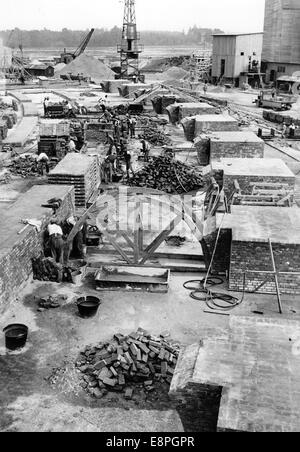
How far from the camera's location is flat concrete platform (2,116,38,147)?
2321 cm

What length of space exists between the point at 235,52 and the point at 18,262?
2081 inches

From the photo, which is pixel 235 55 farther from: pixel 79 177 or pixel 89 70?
pixel 79 177

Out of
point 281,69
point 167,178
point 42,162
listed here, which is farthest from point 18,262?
point 281,69

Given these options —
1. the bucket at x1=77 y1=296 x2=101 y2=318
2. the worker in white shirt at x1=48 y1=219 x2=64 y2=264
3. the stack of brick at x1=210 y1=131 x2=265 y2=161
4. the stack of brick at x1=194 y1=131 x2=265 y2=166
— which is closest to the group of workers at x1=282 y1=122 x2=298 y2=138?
the stack of brick at x1=194 y1=131 x2=265 y2=166

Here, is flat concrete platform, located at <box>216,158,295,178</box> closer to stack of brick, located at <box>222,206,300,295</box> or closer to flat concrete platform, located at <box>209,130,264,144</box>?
flat concrete platform, located at <box>209,130,264,144</box>

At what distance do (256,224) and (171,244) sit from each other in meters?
2.30

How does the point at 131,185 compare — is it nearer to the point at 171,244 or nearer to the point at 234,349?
the point at 171,244

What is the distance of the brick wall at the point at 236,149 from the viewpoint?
1728cm

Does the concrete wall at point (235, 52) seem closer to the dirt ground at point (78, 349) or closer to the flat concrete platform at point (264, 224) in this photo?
the flat concrete platform at point (264, 224)

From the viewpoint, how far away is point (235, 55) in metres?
56.9

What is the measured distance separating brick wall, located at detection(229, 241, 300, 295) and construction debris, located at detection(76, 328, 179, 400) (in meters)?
2.38

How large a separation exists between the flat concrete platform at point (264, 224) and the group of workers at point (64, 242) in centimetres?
290

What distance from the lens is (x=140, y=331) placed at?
7.89 m
